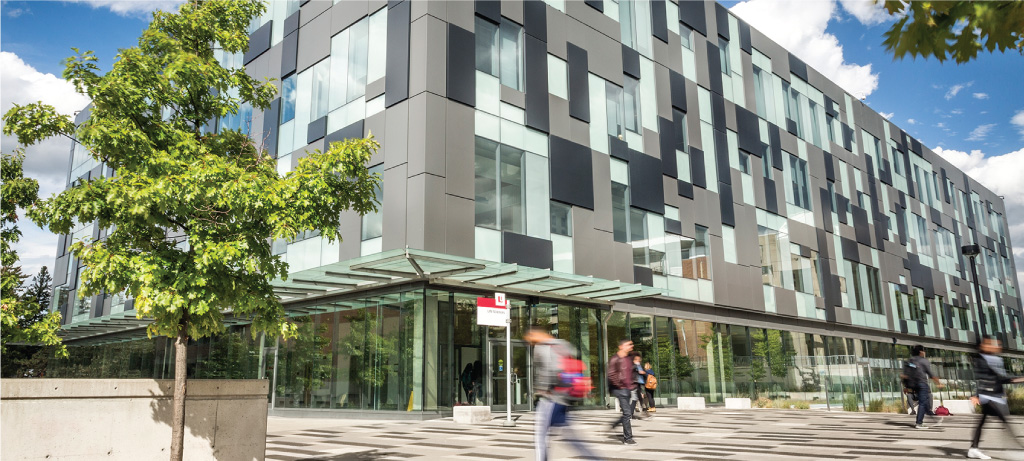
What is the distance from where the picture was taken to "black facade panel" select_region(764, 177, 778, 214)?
3553 centimetres

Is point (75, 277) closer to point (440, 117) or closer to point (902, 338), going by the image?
point (440, 117)

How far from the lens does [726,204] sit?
107 feet

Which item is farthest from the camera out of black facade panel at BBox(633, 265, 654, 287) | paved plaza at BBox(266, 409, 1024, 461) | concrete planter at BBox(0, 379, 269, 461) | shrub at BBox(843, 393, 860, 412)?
black facade panel at BBox(633, 265, 654, 287)

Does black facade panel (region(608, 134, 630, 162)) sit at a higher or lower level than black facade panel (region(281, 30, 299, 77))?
lower

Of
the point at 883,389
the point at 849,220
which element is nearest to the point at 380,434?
the point at 883,389

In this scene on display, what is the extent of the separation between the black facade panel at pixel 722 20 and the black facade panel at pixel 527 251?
61.0 ft

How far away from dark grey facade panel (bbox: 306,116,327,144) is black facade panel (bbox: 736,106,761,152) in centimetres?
2040

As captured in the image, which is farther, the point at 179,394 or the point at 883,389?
the point at 883,389

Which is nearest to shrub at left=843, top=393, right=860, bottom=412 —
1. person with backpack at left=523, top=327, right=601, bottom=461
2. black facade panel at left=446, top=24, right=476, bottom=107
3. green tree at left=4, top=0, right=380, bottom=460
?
black facade panel at left=446, top=24, right=476, bottom=107

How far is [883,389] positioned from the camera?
2719cm

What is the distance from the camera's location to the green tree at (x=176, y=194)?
7875 millimetres

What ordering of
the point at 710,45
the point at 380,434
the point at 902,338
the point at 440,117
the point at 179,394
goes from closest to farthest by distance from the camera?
1. the point at 179,394
2. the point at 380,434
3. the point at 440,117
4. the point at 710,45
5. the point at 902,338

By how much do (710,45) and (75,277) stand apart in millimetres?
40245

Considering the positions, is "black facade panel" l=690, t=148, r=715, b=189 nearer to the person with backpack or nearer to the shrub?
the shrub
